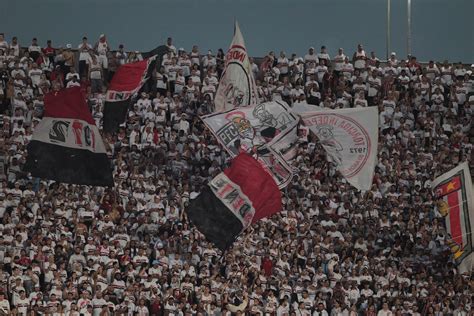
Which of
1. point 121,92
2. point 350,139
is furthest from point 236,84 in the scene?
point 350,139

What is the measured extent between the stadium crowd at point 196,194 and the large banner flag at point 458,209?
516 mm

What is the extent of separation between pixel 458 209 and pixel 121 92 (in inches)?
376

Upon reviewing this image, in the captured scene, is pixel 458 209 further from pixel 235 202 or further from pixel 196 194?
pixel 235 202

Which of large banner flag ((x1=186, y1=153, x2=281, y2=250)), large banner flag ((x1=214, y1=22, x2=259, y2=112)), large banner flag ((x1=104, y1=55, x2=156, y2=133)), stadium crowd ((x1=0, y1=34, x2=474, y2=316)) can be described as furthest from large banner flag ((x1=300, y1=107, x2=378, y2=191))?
large banner flag ((x1=104, y1=55, x2=156, y2=133))

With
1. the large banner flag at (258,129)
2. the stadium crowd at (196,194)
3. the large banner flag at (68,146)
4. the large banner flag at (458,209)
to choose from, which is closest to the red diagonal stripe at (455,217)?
the large banner flag at (458,209)

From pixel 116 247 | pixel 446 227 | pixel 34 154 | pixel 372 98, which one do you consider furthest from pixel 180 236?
pixel 372 98

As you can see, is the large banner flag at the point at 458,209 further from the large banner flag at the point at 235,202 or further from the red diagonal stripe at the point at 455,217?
the large banner flag at the point at 235,202

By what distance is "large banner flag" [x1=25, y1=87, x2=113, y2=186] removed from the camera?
118ft

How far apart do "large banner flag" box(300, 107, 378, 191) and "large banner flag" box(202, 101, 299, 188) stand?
0.78 metres

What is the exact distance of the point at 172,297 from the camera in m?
35.4

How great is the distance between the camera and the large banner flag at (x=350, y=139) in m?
36.2

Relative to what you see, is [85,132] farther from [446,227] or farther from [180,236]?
[446,227]

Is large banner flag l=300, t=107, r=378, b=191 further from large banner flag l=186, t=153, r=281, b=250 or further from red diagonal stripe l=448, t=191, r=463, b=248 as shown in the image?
red diagonal stripe l=448, t=191, r=463, b=248

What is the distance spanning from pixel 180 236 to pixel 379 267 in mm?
5298
